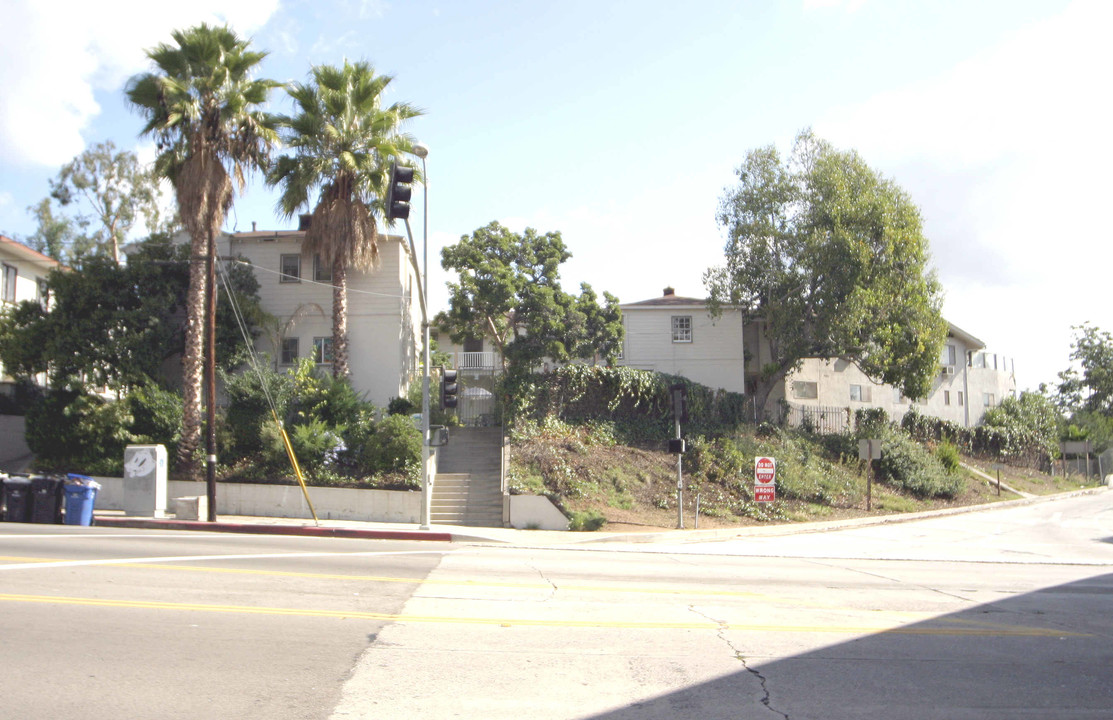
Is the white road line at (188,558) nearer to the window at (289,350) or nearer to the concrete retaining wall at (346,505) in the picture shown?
the concrete retaining wall at (346,505)

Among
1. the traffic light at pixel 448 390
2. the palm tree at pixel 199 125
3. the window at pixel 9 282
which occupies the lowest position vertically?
the traffic light at pixel 448 390

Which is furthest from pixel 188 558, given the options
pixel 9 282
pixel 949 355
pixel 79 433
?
pixel 949 355

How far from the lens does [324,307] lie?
1193 inches

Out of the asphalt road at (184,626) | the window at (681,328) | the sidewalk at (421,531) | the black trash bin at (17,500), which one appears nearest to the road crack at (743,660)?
the asphalt road at (184,626)

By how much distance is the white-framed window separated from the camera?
30.5 meters

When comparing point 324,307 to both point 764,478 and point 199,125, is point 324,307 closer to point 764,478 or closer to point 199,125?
point 199,125

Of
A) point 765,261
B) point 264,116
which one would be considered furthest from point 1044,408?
point 264,116

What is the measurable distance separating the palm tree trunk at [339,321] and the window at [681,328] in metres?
14.3

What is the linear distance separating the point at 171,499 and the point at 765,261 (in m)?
23.6

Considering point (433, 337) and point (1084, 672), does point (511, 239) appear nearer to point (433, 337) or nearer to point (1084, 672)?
point (433, 337)

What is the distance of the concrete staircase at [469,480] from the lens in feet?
79.0

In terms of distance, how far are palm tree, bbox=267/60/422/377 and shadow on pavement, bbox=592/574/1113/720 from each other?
72.2 feet

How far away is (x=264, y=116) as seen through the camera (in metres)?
25.4

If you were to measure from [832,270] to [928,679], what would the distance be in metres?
26.7
